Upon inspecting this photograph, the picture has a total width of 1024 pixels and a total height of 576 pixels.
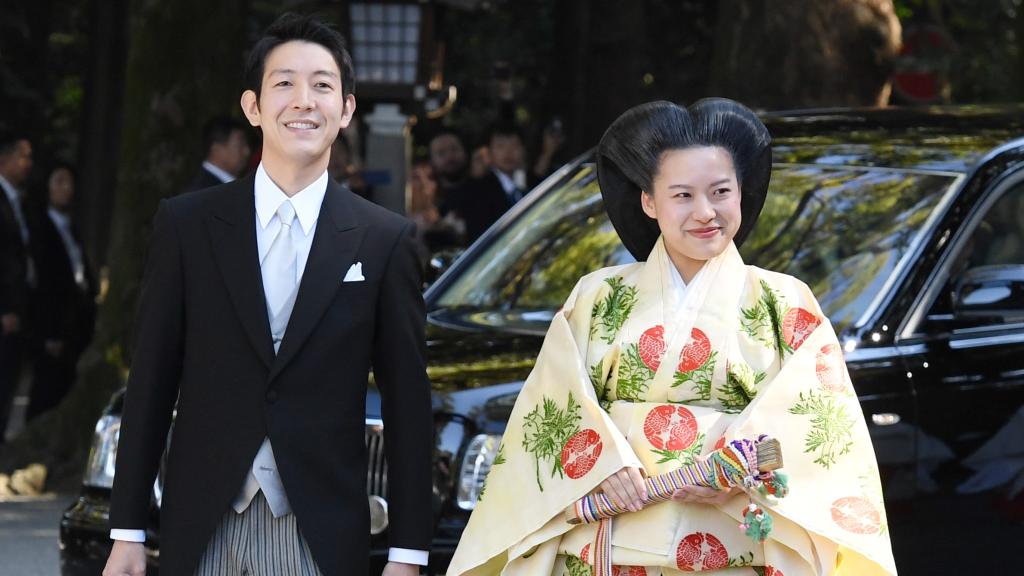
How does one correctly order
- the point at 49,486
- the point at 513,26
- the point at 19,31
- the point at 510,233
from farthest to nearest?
the point at 513,26 → the point at 19,31 → the point at 49,486 → the point at 510,233

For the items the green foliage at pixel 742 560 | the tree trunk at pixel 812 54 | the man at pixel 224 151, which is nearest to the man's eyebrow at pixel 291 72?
the green foliage at pixel 742 560

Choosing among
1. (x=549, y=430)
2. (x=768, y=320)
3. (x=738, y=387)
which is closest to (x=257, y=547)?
(x=549, y=430)

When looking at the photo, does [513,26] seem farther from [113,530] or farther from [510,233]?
[113,530]

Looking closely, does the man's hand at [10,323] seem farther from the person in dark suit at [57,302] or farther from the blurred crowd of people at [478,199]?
the blurred crowd of people at [478,199]

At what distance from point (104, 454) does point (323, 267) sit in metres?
1.86

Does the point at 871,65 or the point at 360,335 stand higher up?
the point at 871,65

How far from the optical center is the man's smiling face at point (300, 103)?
3.15 metres

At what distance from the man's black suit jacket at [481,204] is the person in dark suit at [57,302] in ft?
8.71

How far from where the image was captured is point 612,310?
10.6ft

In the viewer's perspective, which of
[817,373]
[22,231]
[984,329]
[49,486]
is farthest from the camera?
[22,231]

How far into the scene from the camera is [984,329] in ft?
15.4

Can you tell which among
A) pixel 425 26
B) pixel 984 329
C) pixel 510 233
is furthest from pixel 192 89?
pixel 984 329

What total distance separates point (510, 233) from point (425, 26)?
3.86 meters

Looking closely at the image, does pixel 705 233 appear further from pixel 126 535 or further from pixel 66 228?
pixel 66 228
